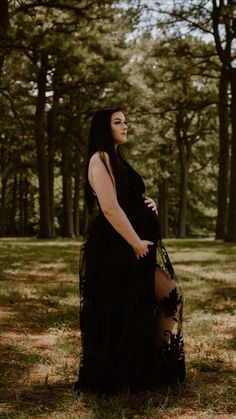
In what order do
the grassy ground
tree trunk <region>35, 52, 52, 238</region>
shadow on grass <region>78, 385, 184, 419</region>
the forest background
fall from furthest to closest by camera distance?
tree trunk <region>35, 52, 52, 238</region>, the forest background, the grassy ground, shadow on grass <region>78, 385, 184, 419</region>

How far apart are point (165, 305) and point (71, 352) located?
1559mm

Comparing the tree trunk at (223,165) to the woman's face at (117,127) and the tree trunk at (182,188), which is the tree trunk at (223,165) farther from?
the woman's face at (117,127)

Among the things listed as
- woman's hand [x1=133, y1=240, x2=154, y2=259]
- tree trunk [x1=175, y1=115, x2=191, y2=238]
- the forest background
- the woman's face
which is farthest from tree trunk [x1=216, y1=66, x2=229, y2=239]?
woman's hand [x1=133, y1=240, x2=154, y2=259]

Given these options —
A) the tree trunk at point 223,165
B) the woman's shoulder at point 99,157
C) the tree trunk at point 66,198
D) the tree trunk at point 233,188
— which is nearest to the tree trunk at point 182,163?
the tree trunk at point 66,198

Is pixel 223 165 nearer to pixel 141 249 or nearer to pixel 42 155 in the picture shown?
pixel 42 155

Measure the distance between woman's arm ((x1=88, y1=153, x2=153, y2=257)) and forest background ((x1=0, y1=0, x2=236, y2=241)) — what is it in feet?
32.7

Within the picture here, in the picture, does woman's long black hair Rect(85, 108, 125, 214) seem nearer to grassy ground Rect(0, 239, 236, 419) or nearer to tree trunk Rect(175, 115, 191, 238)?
grassy ground Rect(0, 239, 236, 419)

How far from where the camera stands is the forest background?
16.3m

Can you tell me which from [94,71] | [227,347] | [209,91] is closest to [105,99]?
[94,71]

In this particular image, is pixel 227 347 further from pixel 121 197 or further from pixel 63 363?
pixel 121 197

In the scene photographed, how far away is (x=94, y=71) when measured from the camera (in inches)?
946

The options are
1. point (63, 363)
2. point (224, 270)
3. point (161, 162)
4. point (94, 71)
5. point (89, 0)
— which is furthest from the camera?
point (161, 162)

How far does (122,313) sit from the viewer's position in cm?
411

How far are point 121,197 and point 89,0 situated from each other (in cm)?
1258
